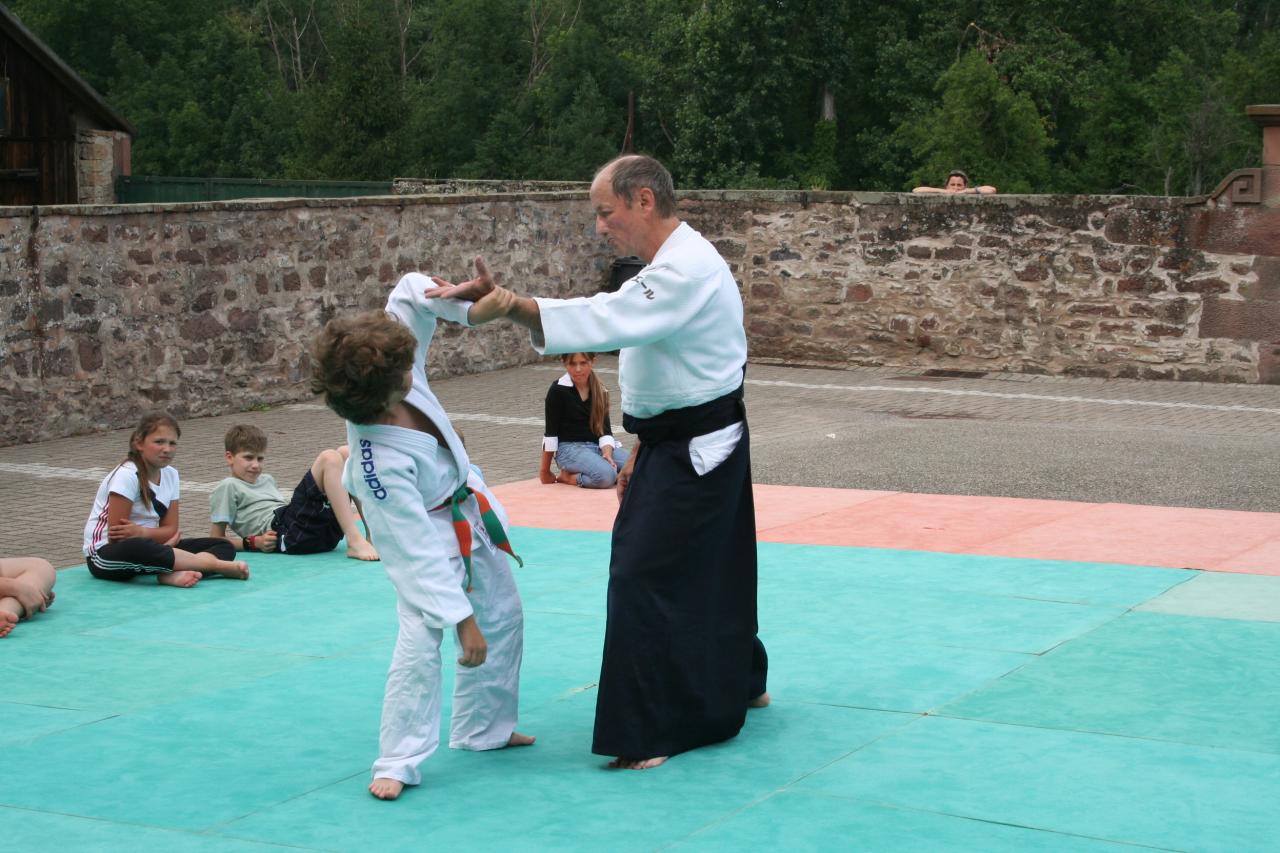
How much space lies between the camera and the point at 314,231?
1359 cm

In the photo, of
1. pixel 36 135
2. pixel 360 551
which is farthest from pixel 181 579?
pixel 36 135

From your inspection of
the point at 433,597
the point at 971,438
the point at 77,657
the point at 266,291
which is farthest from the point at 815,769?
the point at 266,291

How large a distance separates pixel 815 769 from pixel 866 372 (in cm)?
1174

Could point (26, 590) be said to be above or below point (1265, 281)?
below

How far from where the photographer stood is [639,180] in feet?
14.4

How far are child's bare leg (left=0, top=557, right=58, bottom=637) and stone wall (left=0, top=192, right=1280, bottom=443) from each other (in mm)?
5027

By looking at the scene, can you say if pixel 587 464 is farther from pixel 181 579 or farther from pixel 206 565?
pixel 181 579

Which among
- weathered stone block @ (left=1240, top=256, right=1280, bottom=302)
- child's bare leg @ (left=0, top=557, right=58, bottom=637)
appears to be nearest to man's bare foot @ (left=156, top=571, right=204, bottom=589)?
child's bare leg @ (left=0, top=557, right=58, bottom=637)

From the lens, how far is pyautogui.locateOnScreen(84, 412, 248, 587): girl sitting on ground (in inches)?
274

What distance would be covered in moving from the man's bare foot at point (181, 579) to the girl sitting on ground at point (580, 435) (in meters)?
2.91

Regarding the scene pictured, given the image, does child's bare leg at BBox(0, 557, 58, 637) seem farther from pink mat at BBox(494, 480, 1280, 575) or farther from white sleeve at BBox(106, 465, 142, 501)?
pink mat at BBox(494, 480, 1280, 575)

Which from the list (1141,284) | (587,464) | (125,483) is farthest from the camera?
(1141,284)

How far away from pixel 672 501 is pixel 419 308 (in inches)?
34.2

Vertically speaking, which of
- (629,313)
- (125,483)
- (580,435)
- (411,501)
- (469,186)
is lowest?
(580,435)
